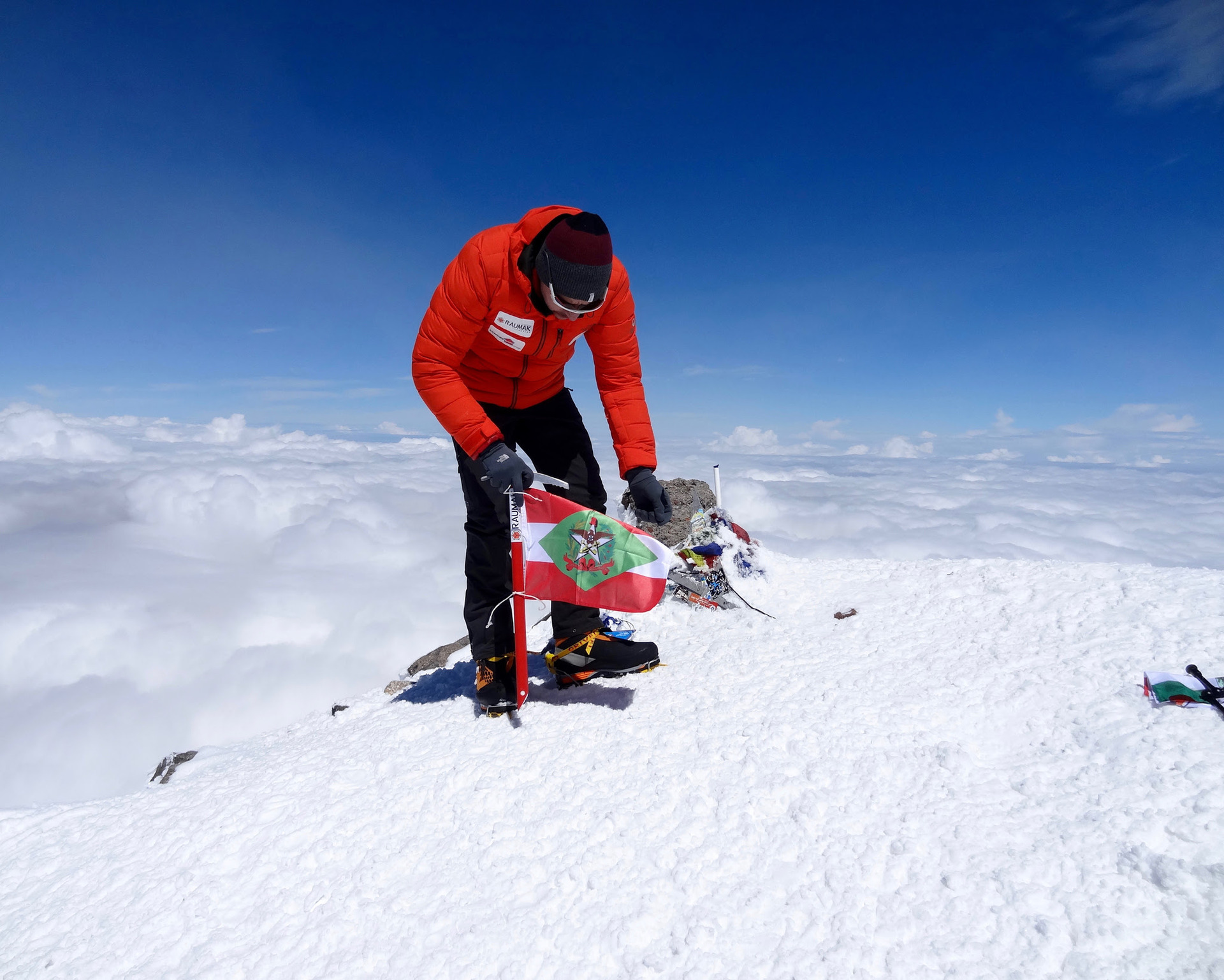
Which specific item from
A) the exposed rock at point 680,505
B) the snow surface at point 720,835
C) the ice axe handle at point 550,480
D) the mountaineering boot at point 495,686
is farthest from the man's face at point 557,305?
the exposed rock at point 680,505

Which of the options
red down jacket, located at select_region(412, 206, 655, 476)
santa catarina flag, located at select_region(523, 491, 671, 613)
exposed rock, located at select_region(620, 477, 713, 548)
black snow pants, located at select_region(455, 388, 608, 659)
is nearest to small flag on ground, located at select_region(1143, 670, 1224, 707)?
santa catarina flag, located at select_region(523, 491, 671, 613)

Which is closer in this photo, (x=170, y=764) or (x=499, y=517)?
(x=499, y=517)

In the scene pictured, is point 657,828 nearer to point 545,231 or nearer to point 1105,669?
point 1105,669

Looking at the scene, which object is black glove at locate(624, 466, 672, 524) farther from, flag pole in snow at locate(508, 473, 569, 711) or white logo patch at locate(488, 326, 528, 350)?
white logo patch at locate(488, 326, 528, 350)

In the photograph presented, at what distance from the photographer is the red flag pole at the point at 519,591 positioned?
3.72 metres

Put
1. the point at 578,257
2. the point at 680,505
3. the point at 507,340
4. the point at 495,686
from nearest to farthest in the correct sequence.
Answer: the point at 578,257
the point at 507,340
the point at 495,686
the point at 680,505

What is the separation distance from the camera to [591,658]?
4.16m

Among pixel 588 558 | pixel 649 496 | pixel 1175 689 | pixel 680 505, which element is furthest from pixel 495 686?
pixel 680 505

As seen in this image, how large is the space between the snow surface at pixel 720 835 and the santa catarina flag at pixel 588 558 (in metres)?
0.79

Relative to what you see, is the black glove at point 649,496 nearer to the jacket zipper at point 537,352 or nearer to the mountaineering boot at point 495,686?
the jacket zipper at point 537,352

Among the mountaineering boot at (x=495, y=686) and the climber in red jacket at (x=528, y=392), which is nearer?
the climber in red jacket at (x=528, y=392)

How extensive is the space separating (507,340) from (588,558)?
1532mm

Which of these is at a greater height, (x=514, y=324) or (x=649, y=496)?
(x=514, y=324)

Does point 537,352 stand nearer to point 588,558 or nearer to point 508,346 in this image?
point 508,346
